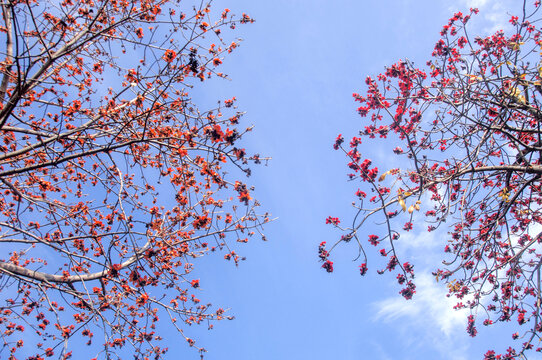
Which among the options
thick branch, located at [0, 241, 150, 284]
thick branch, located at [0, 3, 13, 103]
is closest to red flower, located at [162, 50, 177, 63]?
thick branch, located at [0, 3, 13, 103]

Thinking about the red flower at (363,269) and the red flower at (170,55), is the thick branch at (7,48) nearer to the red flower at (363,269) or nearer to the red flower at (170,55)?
the red flower at (170,55)

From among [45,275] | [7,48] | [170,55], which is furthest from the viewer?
[7,48]

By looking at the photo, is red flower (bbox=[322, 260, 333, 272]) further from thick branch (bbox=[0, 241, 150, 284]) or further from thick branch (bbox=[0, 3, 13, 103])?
thick branch (bbox=[0, 3, 13, 103])

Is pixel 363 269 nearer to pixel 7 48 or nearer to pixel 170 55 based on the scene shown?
pixel 170 55

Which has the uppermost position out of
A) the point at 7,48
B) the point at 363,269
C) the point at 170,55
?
the point at 7,48

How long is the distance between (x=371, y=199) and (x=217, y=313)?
3.30m

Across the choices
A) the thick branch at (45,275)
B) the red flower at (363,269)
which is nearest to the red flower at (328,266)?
the red flower at (363,269)

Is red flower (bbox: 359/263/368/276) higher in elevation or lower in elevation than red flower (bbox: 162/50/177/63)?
lower

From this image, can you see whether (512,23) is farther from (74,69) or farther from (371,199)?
(74,69)

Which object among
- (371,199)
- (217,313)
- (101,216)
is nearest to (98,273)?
(101,216)

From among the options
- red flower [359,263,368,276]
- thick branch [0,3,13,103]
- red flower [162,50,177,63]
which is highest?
thick branch [0,3,13,103]

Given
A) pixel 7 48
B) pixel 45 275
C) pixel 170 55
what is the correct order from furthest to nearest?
pixel 7 48, pixel 45 275, pixel 170 55

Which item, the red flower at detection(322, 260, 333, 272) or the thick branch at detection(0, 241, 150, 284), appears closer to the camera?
the red flower at detection(322, 260, 333, 272)

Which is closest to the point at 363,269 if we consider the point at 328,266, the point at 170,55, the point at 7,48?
the point at 328,266
